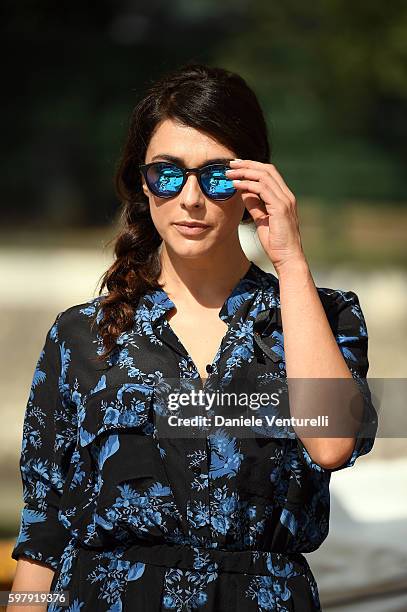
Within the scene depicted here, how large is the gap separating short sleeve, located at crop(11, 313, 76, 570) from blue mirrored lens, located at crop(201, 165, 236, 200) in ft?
1.14

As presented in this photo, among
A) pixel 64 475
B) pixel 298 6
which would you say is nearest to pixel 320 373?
pixel 64 475

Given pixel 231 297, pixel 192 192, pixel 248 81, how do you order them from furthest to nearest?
pixel 248 81 < pixel 231 297 < pixel 192 192

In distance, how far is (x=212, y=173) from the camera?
5.64 feet

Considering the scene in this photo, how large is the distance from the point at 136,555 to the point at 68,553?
5.5 inches

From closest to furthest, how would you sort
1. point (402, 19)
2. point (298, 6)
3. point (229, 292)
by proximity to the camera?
point (229, 292), point (402, 19), point (298, 6)

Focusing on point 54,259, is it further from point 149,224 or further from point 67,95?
point 149,224

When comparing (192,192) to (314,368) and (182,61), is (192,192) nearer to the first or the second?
(314,368)

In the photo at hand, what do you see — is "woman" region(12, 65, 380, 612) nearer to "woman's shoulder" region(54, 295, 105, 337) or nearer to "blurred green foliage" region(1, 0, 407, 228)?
"woman's shoulder" region(54, 295, 105, 337)

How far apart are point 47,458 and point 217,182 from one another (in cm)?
52

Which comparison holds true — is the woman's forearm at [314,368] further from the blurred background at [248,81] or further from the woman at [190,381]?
the blurred background at [248,81]

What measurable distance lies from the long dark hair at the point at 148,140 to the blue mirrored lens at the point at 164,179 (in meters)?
0.08

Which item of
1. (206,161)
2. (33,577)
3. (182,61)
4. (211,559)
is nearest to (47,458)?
(33,577)

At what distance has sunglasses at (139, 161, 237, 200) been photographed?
5.64 feet

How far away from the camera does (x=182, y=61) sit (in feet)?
45.3
